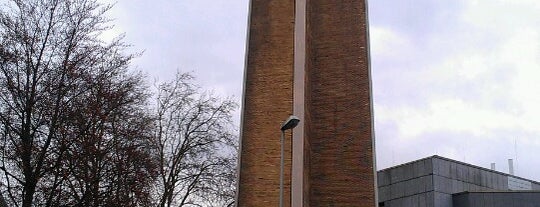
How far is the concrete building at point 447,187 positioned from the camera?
30.2 m

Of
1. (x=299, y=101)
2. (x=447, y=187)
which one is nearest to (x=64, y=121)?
(x=299, y=101)

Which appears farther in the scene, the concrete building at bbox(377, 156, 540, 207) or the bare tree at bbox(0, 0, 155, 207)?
the concrete building at bbox(377, 156, 540, 207)

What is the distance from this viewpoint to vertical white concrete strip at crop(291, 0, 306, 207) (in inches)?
825

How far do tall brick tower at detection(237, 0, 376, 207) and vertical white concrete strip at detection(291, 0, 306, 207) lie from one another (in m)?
0.03

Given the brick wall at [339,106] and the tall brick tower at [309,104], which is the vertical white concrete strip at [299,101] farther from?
the brick wall at [339,106]

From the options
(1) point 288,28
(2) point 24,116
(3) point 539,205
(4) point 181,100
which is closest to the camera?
(2) point 24,116

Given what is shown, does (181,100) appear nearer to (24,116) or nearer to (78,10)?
(78,10)

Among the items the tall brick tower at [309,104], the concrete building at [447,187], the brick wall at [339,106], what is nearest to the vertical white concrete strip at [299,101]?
the tall brick tower at [309,104]

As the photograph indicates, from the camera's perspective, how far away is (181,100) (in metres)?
27.5

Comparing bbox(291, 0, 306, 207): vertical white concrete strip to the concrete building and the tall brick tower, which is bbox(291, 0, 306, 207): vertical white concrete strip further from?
the concrete building

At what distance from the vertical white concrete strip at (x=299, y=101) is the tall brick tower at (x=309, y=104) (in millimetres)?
32

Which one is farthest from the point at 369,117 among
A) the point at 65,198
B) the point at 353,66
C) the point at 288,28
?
the point at 65,198

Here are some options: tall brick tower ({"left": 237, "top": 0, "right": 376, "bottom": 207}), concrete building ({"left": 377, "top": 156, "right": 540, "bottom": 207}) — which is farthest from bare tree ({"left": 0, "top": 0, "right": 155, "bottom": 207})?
concrete building ({"left": 377, "top": 156, "right": 540, "bottom": 207})

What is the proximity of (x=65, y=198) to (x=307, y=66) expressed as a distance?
10.0m
